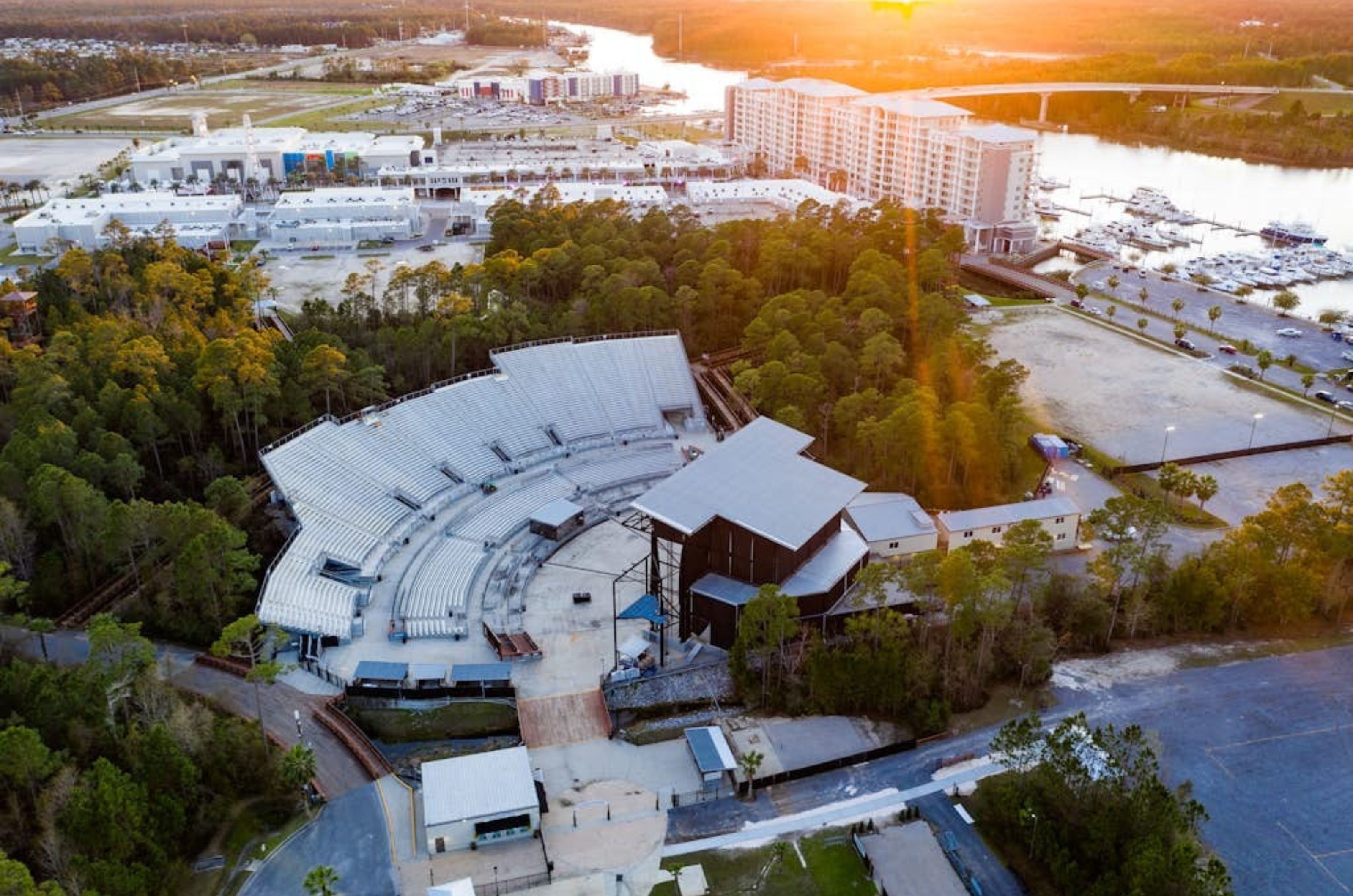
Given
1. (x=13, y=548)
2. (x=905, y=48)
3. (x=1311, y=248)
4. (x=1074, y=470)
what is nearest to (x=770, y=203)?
(x=1311, y=248)

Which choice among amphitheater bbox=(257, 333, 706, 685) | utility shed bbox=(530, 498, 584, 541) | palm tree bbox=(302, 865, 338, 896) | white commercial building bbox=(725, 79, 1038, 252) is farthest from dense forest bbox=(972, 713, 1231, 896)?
white commercial building bbox=(725, 79, 1038, 252)

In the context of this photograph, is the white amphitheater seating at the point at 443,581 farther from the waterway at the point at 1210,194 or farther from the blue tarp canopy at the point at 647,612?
the waterway at the point at 1210,194

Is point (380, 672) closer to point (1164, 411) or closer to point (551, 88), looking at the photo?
point (1164, 411)

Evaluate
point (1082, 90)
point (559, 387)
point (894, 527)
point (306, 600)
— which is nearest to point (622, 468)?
point (559, 387)

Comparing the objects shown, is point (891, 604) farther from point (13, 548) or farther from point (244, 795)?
point (13, 548)

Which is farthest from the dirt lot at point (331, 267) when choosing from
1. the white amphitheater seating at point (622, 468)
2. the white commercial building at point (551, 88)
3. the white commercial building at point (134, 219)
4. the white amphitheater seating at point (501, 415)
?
the white commercial building at point (551, 88)

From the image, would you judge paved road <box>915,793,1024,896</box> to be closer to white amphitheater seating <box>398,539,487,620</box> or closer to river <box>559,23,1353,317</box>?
white amphitheater seating <box>398,539,487,620</box>
